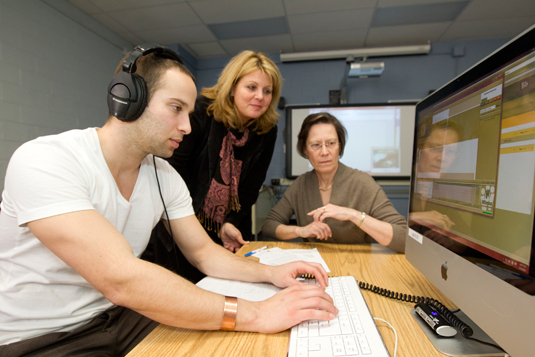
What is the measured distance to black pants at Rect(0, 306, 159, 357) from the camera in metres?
0.57

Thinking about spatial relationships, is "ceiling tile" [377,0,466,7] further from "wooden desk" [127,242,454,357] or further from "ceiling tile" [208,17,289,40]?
"wooden desk" [127,242,454,357]

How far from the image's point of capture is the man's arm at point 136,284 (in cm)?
52

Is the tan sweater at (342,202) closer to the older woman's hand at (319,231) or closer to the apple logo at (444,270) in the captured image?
the older woman's hand at (319,231)

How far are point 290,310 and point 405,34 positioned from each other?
366cm

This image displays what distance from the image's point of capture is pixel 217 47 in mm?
3611

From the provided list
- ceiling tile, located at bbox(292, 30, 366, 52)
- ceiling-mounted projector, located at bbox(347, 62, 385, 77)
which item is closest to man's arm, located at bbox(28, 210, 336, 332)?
ceiling-mounted projector, located at bbox(347, 62, 385, 77)

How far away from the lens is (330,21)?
290 centimetres

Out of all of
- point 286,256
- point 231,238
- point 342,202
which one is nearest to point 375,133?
point 342,202

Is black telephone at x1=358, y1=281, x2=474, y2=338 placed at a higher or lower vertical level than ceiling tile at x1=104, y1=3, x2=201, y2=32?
lower

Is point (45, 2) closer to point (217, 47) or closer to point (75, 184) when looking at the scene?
point (217, 47)

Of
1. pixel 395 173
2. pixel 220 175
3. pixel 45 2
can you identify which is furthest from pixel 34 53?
pixel 395 173

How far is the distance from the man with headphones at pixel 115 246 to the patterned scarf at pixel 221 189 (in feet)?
1.83

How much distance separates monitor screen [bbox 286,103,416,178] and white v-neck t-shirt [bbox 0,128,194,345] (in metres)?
3.14

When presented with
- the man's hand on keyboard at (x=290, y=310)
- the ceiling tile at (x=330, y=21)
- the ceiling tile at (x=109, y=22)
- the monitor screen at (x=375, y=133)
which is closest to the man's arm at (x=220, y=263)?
the man's hand on keyboard at (x=290, y=310)
